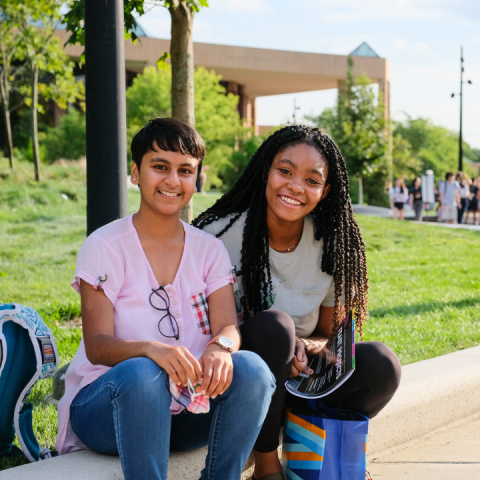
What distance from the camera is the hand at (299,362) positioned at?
A: 2.51 m

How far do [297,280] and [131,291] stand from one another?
32.7 inches

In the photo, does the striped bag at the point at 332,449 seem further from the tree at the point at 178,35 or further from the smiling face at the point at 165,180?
the tree at the point at 178,35

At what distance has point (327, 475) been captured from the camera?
2.35 meters

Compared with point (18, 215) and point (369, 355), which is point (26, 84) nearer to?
point (18, 215)

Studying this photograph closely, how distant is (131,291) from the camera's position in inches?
88.7

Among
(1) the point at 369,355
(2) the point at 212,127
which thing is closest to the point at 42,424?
(1) the point at 369,355

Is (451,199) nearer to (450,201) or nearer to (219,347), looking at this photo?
(450,201)

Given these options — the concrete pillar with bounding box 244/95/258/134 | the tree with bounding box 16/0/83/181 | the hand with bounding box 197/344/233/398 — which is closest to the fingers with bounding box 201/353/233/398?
the hand with bounding box 197/344/233/398

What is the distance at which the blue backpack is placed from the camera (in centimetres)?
220

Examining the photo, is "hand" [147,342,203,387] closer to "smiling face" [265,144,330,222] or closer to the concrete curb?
the concrete curb

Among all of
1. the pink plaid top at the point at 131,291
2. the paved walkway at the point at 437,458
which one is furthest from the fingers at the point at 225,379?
the paved walkway at the point at 437,458

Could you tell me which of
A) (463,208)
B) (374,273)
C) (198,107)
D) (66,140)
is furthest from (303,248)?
(66,140)

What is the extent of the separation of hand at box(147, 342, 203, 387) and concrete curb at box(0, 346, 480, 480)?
1.43 feet

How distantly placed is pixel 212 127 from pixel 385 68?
61.9ft
